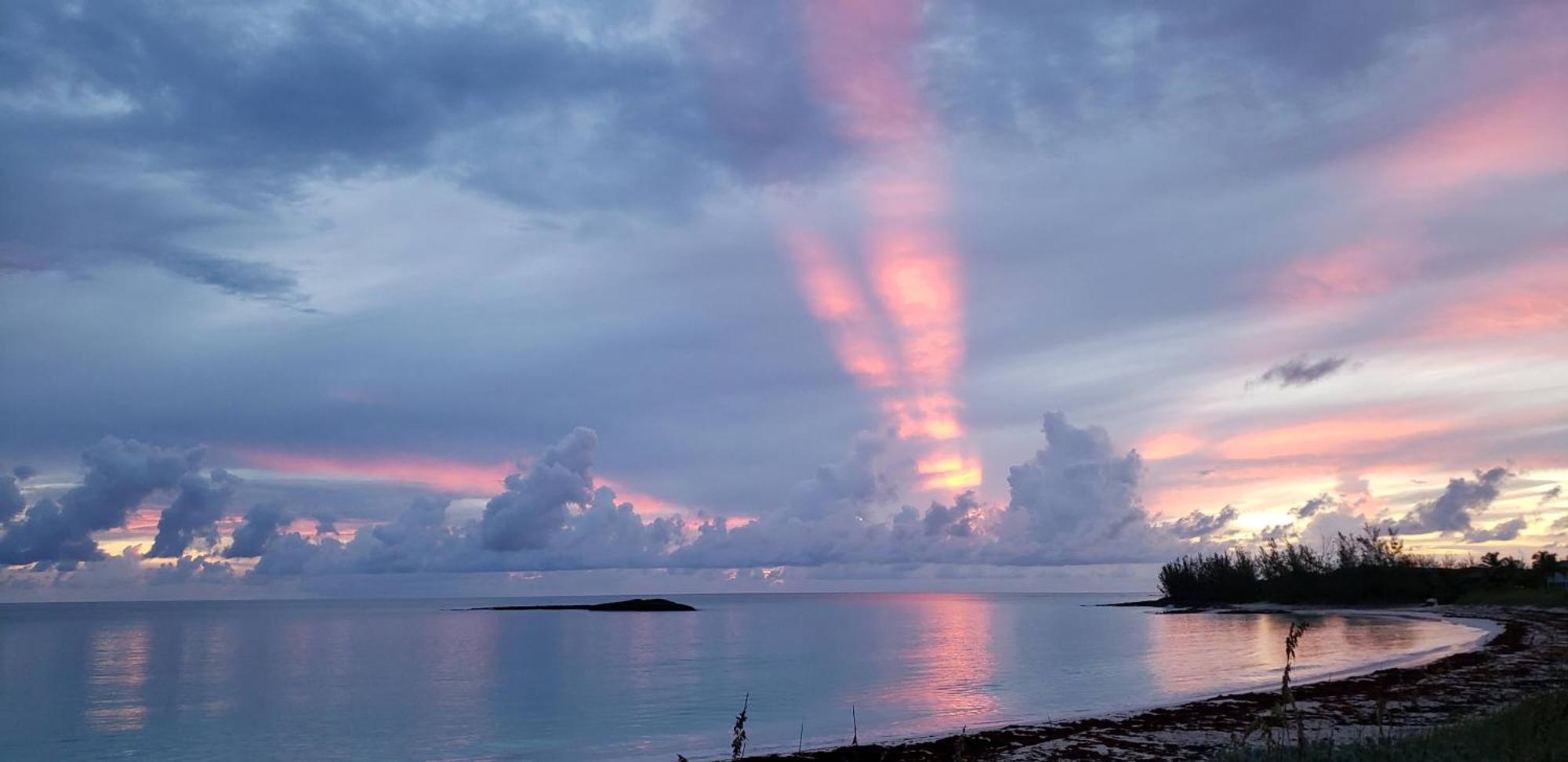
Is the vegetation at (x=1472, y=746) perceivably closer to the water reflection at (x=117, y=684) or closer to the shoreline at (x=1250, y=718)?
the shoreline at (x=1250, y=718)

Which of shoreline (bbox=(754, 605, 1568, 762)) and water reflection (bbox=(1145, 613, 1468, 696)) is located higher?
shoreline (bbox=(754, 605, 1568, 762))

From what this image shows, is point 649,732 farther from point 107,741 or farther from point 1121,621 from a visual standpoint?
point 1121,621

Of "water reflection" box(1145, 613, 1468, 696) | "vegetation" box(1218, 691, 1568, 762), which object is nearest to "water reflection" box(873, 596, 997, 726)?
"water reflection" box(1145, 613, 1468, 696)

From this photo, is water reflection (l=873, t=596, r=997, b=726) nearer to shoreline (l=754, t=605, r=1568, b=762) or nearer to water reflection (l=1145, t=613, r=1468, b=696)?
shoreline (l=754, t=605, r=1568, b=762)

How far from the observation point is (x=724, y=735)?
130ft

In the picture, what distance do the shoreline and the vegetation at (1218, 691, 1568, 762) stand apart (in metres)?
3.64

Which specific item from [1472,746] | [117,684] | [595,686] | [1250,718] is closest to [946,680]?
[595,686]

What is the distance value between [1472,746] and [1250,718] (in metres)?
18.4

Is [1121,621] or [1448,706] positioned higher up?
[1448,706]

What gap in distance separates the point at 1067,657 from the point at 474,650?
192 ft

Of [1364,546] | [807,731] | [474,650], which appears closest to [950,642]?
[474,650]

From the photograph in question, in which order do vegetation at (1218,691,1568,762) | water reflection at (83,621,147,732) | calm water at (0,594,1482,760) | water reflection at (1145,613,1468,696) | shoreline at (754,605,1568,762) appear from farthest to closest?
water reflection at (1145,613,1468,696) < water reflection at (83,621,147,732) < calm water at (0,594,1482,760) < shoreline at (754,605,1568,762) < vegetation at (1218,691,1568,762)

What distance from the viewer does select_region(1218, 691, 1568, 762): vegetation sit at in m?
14.2

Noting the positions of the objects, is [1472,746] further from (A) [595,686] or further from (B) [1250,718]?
(A) [595,686]
